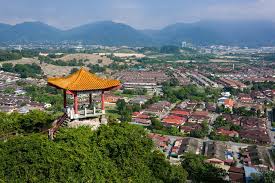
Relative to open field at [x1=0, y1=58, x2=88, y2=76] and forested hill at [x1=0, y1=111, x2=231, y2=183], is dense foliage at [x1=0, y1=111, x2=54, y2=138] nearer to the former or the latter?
forested hill at [x1=0, y1=111, x2=231, y2=183]

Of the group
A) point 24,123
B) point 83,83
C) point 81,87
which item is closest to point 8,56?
point 24,123

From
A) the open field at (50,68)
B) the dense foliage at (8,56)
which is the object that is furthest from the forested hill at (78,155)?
the dense foliage at (8,56)

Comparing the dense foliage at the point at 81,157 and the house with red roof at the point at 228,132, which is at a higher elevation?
the dense foliage at the point at 81,157

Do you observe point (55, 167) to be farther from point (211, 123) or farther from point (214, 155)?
point (211, 123)

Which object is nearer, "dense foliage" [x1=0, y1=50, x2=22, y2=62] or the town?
the town

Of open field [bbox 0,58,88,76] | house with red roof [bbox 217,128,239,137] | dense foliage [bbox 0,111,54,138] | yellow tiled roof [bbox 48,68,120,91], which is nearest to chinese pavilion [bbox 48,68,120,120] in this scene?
yellow tiled roof [bbox 48,68,120,91]

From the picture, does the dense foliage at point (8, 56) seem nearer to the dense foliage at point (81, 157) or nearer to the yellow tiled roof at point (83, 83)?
the yellow tiled roof at point (83, 83)

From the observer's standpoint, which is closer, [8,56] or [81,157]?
[81,157]

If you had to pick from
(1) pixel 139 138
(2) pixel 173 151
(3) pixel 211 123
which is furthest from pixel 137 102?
(1) pixel 139 138

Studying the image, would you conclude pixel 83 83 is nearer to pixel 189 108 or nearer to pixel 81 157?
pixel 81 157
